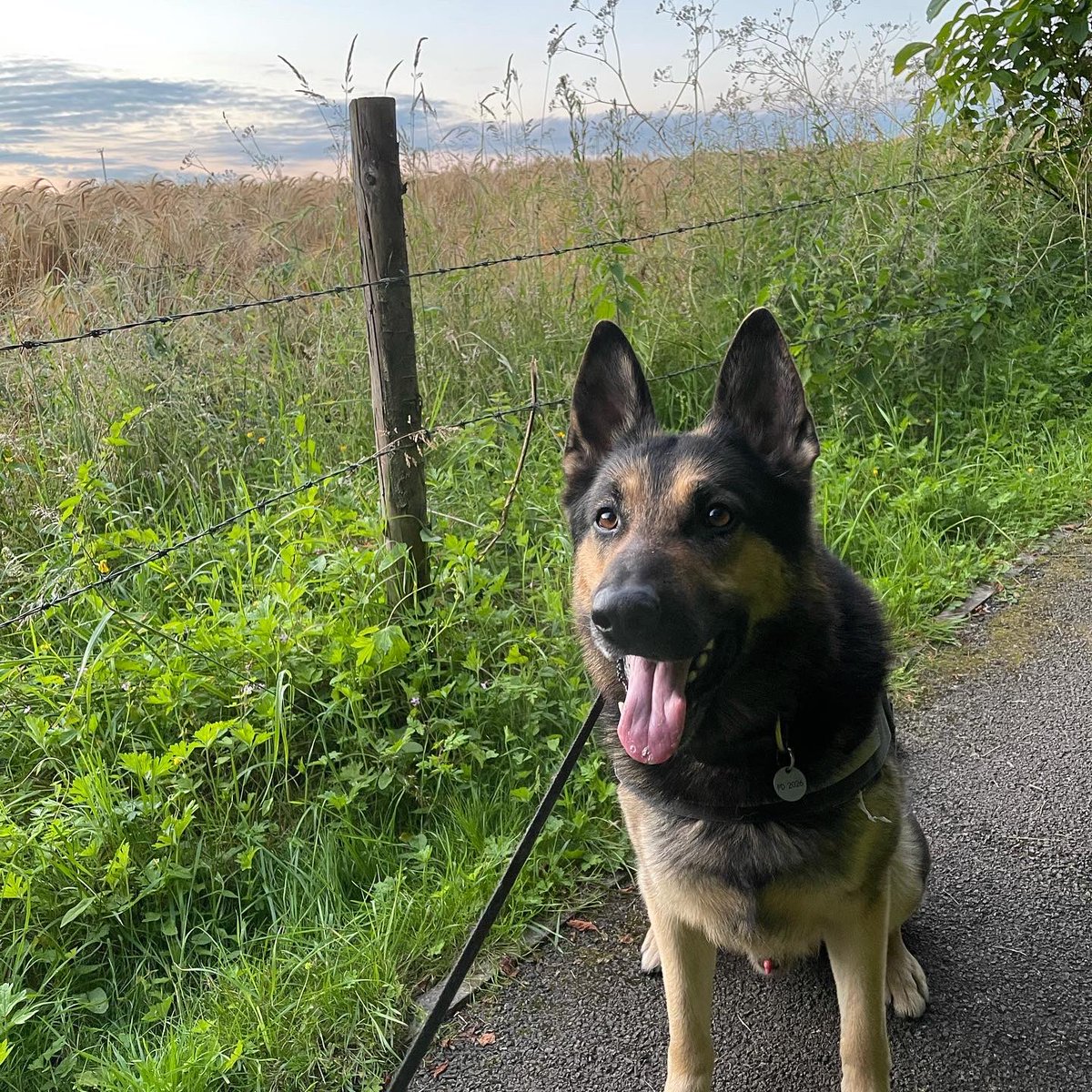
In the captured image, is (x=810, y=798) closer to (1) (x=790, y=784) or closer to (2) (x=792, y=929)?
(1) (x=790, y=784)

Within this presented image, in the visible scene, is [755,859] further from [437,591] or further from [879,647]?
[437,591]

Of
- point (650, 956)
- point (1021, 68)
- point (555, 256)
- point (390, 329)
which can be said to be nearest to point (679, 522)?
point (650, 956)

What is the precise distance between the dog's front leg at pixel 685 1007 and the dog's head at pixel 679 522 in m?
0.44

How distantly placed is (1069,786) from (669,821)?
178cm

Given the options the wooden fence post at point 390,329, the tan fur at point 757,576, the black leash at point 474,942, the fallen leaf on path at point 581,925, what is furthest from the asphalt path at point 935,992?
the wooden fence post at point 390,329

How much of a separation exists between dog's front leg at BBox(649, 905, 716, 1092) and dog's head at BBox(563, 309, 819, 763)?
1.44ft

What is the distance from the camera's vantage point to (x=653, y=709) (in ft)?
5.98

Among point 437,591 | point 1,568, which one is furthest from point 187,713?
point 1,568

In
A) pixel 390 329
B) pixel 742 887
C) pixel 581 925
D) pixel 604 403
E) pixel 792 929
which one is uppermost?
pixel 390 329

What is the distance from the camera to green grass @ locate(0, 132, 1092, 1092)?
2357 mm

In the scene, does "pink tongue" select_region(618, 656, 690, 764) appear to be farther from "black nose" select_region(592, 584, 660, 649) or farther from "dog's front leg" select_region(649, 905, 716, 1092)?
"dog's front leg" select_region(649, 905, 716, 1092)

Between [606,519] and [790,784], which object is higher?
[606,519]

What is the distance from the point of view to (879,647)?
2.07m

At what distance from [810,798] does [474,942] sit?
77 centimetres
